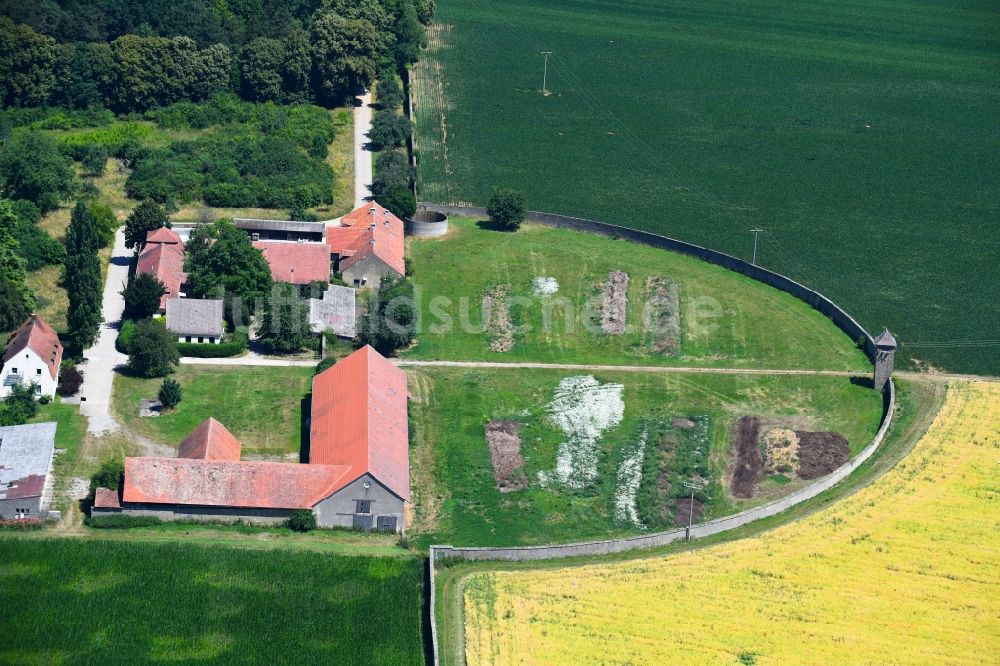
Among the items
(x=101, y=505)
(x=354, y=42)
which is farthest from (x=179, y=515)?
(x=354, y=42)

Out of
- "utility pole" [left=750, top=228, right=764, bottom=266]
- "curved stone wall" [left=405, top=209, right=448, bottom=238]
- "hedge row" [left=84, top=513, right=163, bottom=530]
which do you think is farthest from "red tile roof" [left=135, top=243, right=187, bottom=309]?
"utility pole" [left=750, top=228, right=764, bottom=266]

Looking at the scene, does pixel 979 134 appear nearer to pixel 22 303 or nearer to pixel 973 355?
pixel 973 355

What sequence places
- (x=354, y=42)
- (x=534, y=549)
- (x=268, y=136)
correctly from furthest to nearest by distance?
(x=354, y=42), (x=268, y=136), (x=534, y=549)

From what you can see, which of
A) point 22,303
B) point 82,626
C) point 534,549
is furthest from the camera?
point 22,303

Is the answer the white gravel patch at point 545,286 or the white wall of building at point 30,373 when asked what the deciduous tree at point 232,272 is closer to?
the white wall of building at point 30,373

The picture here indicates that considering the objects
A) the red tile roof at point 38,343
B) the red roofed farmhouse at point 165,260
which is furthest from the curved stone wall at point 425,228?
the red tile roof at point 38,343

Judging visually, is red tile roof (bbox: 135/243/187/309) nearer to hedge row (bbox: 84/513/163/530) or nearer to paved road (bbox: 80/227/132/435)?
paved road (bbox: 80/227/132/435)
